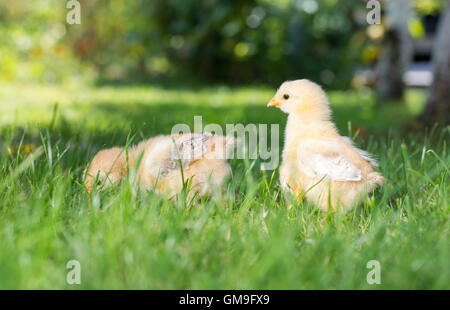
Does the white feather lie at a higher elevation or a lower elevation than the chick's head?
lower

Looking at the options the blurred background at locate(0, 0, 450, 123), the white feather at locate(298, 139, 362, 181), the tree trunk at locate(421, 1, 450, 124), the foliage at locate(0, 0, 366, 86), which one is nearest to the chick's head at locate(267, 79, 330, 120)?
the white feather at locate(298, 139, 362, 181)

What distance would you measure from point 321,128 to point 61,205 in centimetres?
115

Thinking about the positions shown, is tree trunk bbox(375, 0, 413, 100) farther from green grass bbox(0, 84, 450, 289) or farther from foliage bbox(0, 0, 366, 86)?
green grass bbox(0, 84, 450, 289)

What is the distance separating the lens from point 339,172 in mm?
2322

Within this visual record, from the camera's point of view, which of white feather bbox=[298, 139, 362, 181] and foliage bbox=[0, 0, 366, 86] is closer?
white feather bbox=[298, 139, 362, 181]

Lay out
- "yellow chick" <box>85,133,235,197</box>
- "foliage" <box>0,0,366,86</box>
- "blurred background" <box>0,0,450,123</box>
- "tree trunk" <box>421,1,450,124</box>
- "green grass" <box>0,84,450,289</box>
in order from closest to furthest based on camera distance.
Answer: "green grass" <box>0,84,450,289</box>
"yellow chick" <box>85,133,235,197</box>
"tree trunk" <box>421,1,450,124</box>
"blurred background" <box>0,0,450,123</box>
"foliage" <box>0,0,366,86</box>

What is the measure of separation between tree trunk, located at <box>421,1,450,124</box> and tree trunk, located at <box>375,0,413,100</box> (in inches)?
129

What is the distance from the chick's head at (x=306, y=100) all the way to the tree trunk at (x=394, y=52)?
578 centimetres

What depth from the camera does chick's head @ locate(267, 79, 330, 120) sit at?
2.57 meters

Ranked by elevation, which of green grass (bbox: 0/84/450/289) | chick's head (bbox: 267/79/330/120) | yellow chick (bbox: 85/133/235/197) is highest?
chick's head (bbox: 267/79/330/120)

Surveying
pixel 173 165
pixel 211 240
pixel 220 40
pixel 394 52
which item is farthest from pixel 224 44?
pixel 211 240

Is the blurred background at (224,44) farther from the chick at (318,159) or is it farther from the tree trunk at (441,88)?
the chick at (318,159)

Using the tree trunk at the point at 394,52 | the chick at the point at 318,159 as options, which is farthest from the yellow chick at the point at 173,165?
the tree trunk at the point at 394,52

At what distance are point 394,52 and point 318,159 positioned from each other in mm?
6289
